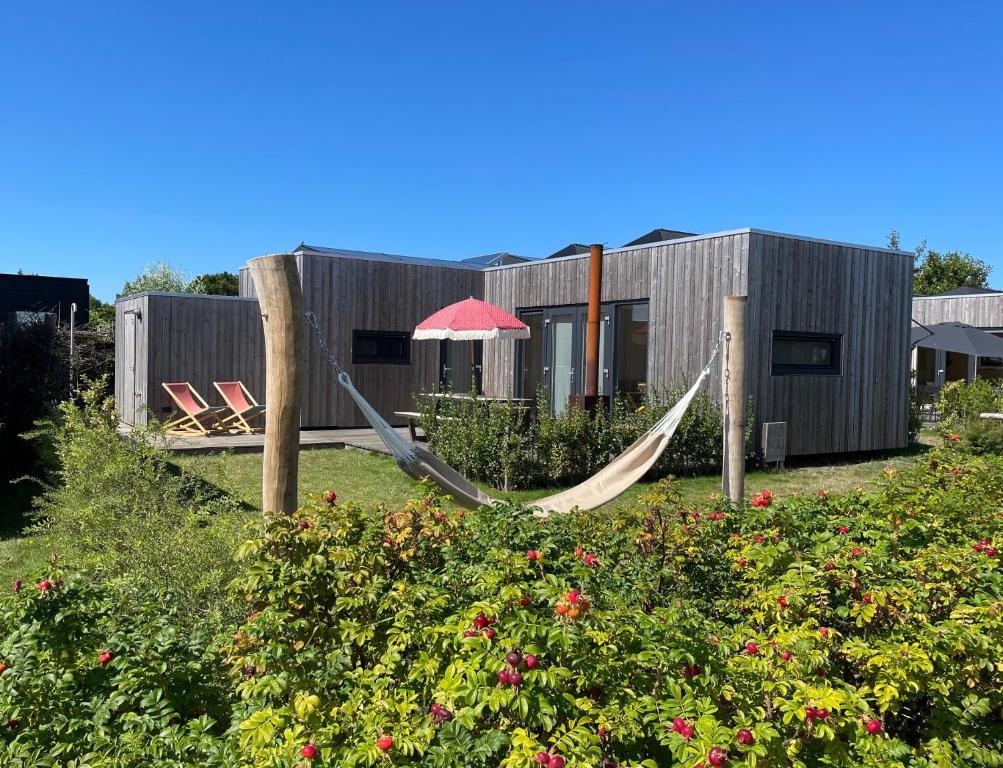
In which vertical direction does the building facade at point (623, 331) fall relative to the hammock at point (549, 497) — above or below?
above

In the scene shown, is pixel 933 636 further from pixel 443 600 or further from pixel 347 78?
pixel 347 78

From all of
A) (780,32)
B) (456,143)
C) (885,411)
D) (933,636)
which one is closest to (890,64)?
(780,32)

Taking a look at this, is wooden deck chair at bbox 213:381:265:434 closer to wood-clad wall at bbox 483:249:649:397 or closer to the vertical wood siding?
the vertical wood siding

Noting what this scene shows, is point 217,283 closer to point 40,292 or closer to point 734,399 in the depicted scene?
point 40,292

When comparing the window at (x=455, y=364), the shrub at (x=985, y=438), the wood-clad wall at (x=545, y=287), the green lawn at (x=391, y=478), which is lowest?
the green lawn at (x=391, y=478)

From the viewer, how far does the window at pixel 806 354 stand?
390 inches

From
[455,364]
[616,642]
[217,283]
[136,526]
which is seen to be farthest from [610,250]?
[217,283]

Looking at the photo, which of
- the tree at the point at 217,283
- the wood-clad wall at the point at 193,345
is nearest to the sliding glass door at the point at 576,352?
the wood-clad wall at the point at 193,345

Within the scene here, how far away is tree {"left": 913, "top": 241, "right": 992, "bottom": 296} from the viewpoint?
31.8 metres

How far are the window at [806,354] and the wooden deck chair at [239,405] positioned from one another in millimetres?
7358

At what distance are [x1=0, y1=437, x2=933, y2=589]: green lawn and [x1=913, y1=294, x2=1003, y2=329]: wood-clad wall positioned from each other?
31.2ft

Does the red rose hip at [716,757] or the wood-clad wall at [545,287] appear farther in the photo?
the wood-clad wall at [545,287]

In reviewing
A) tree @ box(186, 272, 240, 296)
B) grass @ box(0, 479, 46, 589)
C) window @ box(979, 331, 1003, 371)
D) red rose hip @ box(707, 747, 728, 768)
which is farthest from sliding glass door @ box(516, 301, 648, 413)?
tree @ box(186, 272, 240, 296)

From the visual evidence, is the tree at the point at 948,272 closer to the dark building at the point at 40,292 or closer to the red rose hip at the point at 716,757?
the dark building at the point at 40,292
